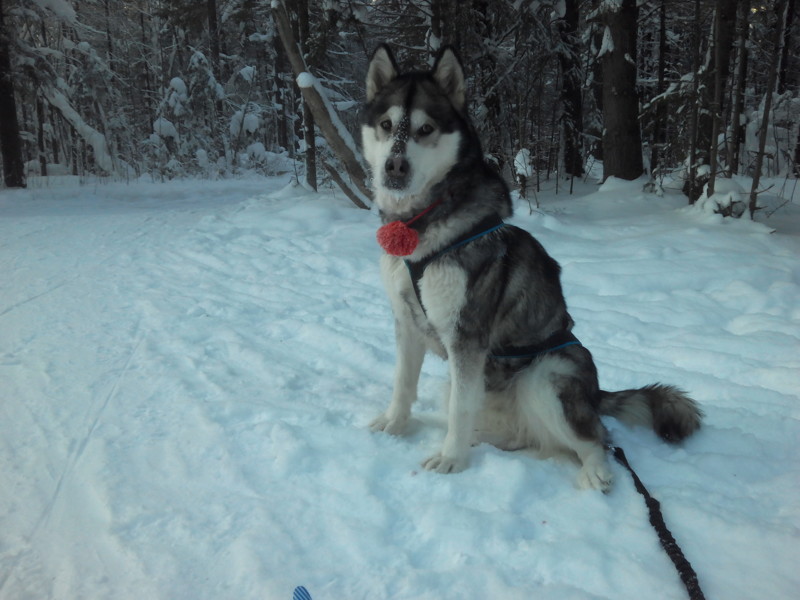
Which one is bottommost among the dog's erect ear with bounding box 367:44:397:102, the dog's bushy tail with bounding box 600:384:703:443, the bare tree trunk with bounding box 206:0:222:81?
the dog's bushy tail with bounding box 600:384:703:443

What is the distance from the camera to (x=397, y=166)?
236cm

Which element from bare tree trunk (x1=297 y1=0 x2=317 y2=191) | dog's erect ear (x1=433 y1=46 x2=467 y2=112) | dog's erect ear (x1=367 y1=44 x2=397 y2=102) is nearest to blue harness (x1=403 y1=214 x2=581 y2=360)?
dog's erect ear (x1=433 y1=46 x2=467 y2=112)

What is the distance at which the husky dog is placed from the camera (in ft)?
7.86

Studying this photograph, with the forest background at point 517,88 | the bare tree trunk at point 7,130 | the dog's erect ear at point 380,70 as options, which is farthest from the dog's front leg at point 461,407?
the bare tree trunk at point 7,130

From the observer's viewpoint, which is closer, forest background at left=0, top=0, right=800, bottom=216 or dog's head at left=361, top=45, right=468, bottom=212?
dog's head at left=361, top=45, right=468, bottom=212

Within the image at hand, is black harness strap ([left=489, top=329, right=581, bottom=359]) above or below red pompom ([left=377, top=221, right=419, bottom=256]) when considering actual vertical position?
Answer: below

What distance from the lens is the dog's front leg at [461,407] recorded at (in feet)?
7.92

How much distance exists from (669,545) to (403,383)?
1463mm

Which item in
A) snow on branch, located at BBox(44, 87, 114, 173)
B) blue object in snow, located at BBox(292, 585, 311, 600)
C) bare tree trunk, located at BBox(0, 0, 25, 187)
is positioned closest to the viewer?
blue object in snow, located at BBox(292, 585, 311, 600)

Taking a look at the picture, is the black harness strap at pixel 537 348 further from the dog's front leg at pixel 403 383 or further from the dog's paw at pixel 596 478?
the dog's paw at pixel 596 478

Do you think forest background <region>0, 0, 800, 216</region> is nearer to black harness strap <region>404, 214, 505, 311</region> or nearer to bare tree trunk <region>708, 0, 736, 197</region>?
bare tree trunk <region>708, 0, 736, 197</region>

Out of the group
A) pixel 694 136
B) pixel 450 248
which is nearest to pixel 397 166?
pixel 450 248

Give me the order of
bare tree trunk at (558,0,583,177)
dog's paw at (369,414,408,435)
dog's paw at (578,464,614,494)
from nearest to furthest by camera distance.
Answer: dog's paw at (578,464,614,494), dog's paw at (369,414,408,435), bare tree trunk at (558,0,583,177)

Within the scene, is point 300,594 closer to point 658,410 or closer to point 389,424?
point 389,424
